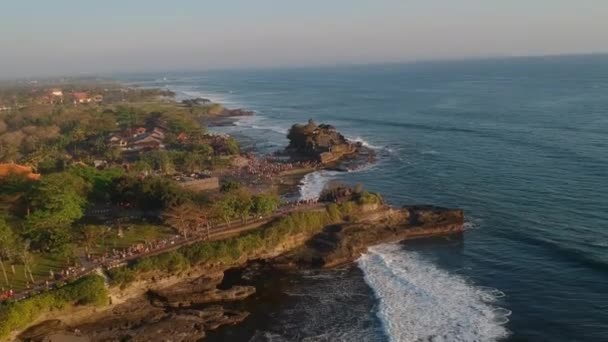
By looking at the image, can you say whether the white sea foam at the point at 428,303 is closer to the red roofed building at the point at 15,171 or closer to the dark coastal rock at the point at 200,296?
the dark coastal rock at the point at 200,296

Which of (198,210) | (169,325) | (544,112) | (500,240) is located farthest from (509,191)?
(544,112)

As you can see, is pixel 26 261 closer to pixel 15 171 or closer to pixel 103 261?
pixel 103 261

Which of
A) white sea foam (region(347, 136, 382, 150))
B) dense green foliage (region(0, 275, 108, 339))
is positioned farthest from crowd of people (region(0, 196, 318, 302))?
white sea foam (region(347, 136, 382, 150))

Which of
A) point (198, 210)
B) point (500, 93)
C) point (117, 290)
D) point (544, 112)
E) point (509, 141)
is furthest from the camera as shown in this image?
point (500, 93)

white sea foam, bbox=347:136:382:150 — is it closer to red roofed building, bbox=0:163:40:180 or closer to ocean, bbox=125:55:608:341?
ocean, bbox=125:55:608:341

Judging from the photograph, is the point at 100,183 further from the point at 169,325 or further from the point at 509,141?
the point at 509,141

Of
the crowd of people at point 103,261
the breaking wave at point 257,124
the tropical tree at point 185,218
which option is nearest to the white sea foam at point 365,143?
the breaking wave at point 257,124
